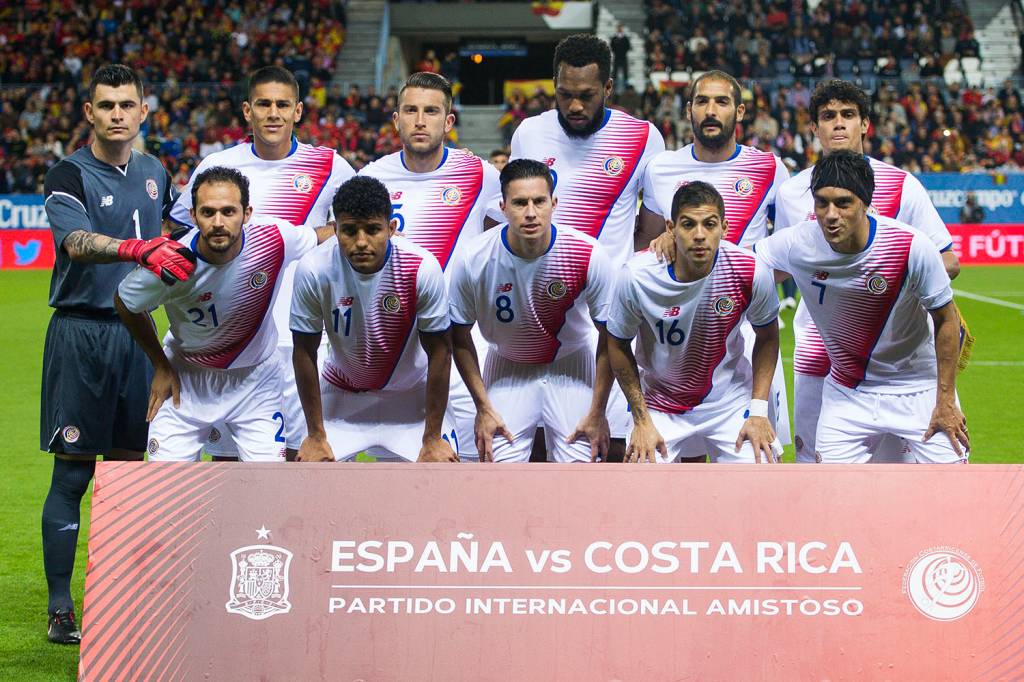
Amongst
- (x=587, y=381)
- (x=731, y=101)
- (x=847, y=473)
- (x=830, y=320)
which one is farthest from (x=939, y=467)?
(x=731, y=101)

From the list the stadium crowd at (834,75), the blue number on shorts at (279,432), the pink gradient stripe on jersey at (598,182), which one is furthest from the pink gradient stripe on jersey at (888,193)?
the stadium crowd at (834,75)

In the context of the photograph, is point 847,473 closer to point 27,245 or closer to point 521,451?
point 521,451

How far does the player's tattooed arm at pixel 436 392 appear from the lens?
514 centimetres

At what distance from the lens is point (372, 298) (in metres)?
5.16

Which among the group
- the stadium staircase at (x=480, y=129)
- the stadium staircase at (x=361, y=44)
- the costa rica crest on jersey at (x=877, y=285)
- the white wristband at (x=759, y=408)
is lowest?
the white wristband at (x=759, y=408)

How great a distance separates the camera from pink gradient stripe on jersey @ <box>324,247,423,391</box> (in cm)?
511

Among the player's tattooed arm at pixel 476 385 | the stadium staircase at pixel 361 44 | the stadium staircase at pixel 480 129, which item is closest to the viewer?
the player's tattooed arm at pixel 476 385

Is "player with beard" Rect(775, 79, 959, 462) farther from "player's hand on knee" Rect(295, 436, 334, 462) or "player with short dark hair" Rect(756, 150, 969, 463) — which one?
"player's hand on knee" Rect(295, 436, 334, 462)

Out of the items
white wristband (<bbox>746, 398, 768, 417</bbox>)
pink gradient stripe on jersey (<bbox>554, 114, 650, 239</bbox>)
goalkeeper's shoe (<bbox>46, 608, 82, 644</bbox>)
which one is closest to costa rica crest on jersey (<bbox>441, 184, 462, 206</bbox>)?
pink gradient stripe on jersey (<bbox>554, 114, 650, 239</bbox>)

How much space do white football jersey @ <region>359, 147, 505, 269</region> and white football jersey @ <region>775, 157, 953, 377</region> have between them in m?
1.42

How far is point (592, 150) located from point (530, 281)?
1.01 metres

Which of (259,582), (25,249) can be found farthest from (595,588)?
(25,249)

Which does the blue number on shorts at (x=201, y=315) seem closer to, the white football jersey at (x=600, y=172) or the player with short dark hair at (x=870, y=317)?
the white football jersey at (x=600, y=172)

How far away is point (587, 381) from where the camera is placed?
5684 mm
